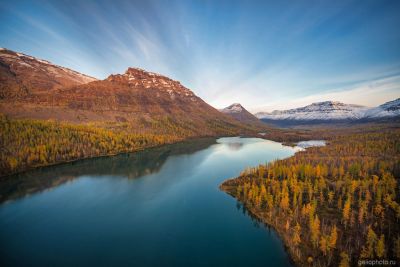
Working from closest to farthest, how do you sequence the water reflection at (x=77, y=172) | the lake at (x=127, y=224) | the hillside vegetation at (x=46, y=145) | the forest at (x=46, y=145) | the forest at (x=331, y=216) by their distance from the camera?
1. the forest at (x=331, y=216)
2. the lake at (x=127, y=224)
3. the water reflection at (x=77, y=172)
4. the forest at (x=46, y=145)
5. the hillside vegetation at (x=46, y=145)

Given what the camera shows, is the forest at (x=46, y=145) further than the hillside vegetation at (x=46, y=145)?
No

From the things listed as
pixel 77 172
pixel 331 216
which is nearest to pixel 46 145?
pixel 77 172

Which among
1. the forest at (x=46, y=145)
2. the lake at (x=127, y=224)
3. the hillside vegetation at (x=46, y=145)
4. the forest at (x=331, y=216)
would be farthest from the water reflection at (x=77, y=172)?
the forest at (x=331, y=216)

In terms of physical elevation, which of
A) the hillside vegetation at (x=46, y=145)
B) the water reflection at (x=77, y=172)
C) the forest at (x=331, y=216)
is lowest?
the forest at (x=331, y=216)

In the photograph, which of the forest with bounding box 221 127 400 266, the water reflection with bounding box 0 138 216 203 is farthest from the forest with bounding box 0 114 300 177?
the forest with bounding box 221 127 400 266

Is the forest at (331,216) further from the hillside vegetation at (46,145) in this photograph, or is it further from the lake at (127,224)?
the hillside vegetation at (46,145)

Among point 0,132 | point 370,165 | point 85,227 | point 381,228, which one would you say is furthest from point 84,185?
point 370,165

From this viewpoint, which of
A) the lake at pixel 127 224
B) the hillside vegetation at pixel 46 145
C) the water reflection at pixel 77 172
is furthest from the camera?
the hillside vegetation at pixel 46 145

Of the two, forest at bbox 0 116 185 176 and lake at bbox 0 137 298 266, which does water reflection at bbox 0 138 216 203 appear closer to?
lake at bbox 0 137 298 266
